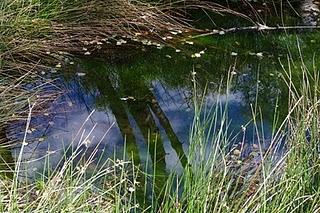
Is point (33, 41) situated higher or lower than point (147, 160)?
higher

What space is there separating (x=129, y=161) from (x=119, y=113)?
49.3 inches

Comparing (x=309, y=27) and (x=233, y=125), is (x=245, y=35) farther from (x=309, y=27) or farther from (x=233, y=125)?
(x=233, y=125)

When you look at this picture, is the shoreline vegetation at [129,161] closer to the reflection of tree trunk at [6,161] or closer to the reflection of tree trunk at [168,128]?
the reflection of tree trunk at [6,161]

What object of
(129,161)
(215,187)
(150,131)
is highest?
(215,187)

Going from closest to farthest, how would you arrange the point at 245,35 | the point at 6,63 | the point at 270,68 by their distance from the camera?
the point at 6,63, the point at 270,68, the point at 245,35

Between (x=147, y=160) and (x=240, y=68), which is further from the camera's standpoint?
(x=240, y=68)

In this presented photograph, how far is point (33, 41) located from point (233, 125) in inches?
65.6

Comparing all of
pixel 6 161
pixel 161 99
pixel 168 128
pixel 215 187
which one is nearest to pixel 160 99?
pixel 161 99

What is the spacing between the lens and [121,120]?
13.2ft

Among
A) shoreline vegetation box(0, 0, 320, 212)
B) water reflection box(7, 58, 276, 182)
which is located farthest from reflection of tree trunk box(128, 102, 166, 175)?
shoreline vegetation box(0, 0, 320, 212)

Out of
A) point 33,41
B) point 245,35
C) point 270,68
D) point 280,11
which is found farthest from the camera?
point 280,11

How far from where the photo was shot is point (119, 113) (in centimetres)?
414

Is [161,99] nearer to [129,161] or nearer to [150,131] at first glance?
[150,131]

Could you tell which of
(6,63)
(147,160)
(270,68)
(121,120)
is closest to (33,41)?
(6,63)
